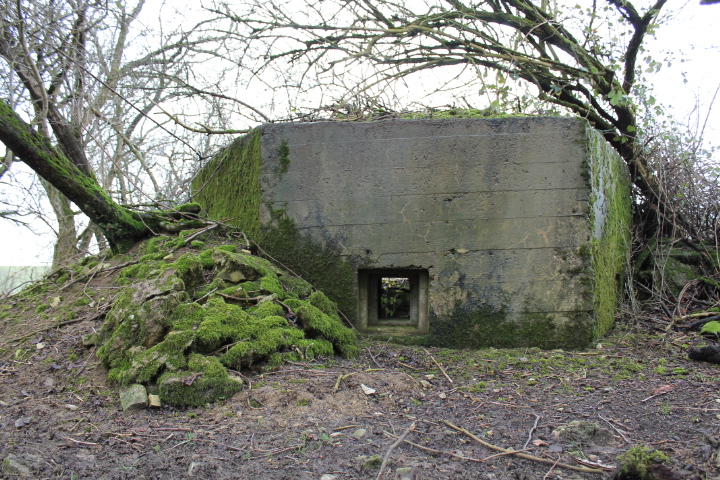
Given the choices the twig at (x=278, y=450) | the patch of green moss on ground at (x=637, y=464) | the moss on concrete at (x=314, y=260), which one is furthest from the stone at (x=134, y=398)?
the patch of green moss on ground at (x=637, y=464)

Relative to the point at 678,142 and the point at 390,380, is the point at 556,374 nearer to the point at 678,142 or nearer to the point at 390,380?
the point at 390,380

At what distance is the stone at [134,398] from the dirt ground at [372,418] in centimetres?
5

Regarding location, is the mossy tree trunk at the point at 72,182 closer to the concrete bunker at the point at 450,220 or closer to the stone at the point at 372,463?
the concrete bunker at the point at 450,220

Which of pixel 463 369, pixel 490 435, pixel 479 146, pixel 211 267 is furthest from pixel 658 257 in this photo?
pixel 211 267

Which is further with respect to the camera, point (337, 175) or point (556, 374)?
point (337, 175)

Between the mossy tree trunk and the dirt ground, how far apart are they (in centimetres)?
147

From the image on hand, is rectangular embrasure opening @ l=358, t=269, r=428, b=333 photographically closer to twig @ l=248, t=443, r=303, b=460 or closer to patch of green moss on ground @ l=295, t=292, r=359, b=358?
patch of green moss on ground @ l=295, t=292, r=359, b=358

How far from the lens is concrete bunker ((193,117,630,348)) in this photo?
4.24m

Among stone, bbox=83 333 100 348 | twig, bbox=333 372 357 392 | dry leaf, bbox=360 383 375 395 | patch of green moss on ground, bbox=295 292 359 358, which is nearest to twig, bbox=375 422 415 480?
dry leaf, bbox=360 383 375 395

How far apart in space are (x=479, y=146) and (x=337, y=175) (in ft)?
4.20

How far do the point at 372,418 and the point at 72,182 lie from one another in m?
3.88

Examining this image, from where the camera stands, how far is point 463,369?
3.71 metres

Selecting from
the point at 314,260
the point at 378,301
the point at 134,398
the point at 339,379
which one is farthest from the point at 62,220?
the point at 339,379

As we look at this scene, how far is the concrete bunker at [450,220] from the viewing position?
4242mm
